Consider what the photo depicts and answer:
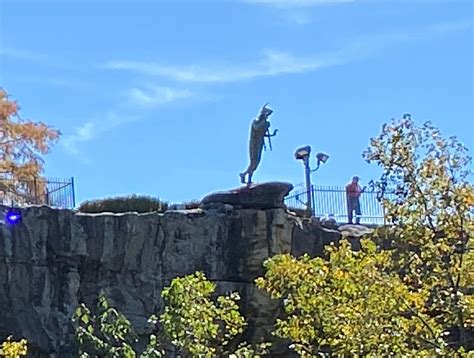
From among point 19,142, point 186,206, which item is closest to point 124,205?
point 186,206

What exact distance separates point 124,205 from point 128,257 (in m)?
1.85

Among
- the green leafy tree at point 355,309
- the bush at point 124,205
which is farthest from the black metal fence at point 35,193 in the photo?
the green leafy tree at point 355,309

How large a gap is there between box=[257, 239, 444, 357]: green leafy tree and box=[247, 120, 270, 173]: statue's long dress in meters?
10.0

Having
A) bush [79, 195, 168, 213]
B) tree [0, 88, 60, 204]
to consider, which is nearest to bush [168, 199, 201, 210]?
bush [79, 195, 168, 213]

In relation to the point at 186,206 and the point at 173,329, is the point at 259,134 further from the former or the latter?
the point at 173,329

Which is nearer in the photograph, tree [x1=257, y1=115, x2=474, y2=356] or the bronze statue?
tree [x1=257, y1=115, x2=474, y2=356]

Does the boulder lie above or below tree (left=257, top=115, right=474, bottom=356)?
above

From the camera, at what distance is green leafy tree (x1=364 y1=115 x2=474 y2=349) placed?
5.27 meters

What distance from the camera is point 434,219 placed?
17.7ft

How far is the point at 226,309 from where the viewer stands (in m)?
5.62

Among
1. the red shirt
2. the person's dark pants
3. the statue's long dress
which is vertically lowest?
the person's dark pants

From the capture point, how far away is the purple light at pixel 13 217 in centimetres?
1477

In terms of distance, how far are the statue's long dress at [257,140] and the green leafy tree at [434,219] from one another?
1020cm

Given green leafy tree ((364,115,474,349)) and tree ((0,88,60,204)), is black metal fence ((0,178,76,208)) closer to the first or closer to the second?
tree ((0,88,60,204))
